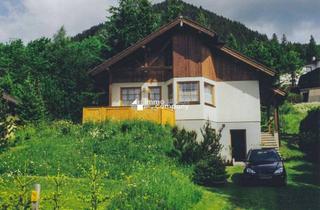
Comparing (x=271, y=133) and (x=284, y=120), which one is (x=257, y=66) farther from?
(x=284, y=120)

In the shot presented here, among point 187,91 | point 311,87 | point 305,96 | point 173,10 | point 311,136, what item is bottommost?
point 311,136

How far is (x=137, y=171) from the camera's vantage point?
80.5 ft

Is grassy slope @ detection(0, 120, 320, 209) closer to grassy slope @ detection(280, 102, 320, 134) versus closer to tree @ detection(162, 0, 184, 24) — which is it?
grassy slope @ detection(280, 102, 320, 134)

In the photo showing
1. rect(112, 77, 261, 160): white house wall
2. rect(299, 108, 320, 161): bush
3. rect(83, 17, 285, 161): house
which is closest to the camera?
rect(83, 17, 285, 161): house

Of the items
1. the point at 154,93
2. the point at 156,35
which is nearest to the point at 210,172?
the point at 154,93

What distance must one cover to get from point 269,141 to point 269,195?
15961 mm

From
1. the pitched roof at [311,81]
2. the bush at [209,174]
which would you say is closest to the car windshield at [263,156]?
the bush at [209,174]

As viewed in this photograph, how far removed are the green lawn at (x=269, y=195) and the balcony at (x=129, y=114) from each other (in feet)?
21.0

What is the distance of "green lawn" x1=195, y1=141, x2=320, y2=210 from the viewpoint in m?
18.8

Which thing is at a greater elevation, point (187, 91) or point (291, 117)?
point (187, 91)

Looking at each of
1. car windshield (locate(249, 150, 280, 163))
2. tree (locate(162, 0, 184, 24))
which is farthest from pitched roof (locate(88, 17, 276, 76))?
tree (locate(162, 0, 184, 24))

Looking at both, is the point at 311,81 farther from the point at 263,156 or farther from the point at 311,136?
the point at 263,156

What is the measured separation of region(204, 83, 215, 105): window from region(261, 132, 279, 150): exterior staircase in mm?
4778

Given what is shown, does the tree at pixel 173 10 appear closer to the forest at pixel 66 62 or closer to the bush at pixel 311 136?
the forest at pixel 66 62
